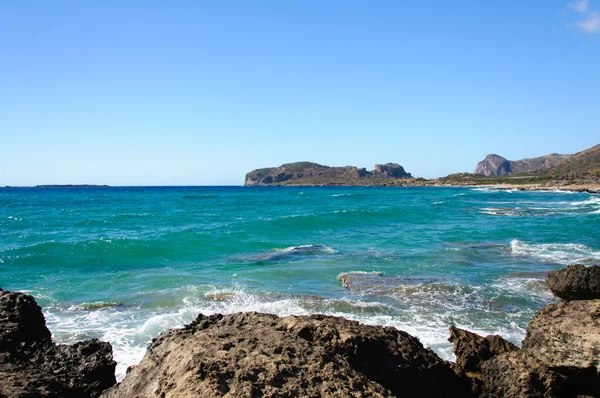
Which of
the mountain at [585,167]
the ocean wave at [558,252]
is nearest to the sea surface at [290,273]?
the ocean wave at [558,252]

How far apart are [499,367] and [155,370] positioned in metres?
4.40

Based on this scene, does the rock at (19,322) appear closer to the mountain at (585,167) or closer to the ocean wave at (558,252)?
the ocean wave at (558,252)

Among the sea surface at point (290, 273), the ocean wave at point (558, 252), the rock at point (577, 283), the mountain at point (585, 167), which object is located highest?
the mountain at point (585, 167)

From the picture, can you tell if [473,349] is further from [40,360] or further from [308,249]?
[308,249]

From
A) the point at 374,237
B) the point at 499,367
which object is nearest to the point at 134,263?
the point at 374,237

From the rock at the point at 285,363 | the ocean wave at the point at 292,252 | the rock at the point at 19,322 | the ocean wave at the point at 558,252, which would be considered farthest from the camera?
the ocean wave at the point at 292,252

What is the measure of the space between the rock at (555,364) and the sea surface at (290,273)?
2.40 meters

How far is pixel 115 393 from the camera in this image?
14.9 ft

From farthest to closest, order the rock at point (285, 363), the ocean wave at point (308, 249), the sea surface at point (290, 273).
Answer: the ocean wave at point (308, 249) < the sea surface at point (290, 273) < the rock at point (285, 363)

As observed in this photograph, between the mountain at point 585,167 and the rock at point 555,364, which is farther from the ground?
Answer: the mountain at point 585,167

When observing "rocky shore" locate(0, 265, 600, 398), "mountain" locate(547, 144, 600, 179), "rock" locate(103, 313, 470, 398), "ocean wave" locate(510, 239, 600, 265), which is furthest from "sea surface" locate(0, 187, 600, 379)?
"mountain" locate(547, 144, 600, 179)

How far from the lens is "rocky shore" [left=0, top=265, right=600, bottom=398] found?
148 inches

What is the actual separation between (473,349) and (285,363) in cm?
395

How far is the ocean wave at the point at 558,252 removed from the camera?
717 inches
